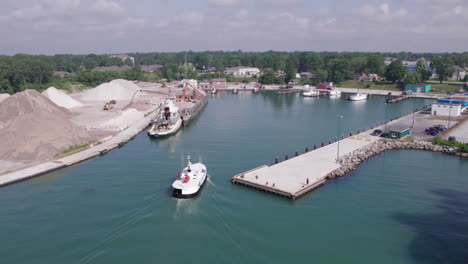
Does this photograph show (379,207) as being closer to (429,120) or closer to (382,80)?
(429,120)

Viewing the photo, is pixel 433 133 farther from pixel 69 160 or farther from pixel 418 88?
pixel 418 88

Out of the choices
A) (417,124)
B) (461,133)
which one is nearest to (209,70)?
(417,124)

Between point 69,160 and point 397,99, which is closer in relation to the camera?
point 69,160

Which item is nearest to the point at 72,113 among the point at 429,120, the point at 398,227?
the point at 398,227

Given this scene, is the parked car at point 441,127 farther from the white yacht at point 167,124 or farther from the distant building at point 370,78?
the distant building at point 370,78

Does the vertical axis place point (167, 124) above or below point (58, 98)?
below
